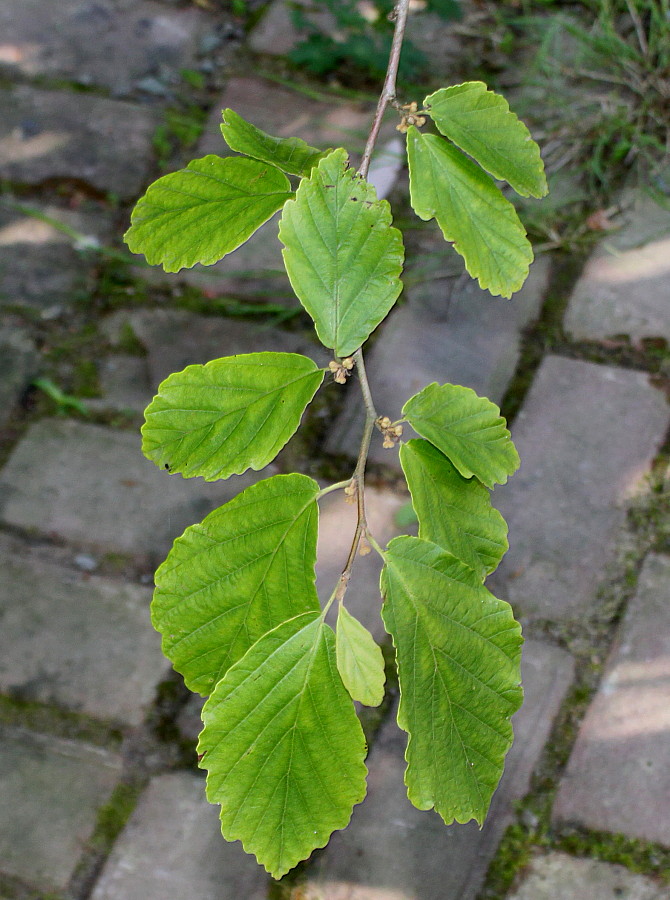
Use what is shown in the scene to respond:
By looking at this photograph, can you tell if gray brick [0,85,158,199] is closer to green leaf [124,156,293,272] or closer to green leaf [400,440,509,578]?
green leaf [124,156,293,272]

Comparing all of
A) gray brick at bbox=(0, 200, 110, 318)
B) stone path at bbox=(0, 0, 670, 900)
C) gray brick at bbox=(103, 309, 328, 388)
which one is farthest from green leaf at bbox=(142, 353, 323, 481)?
gray brick at bbox=(0, 200, 110, 318)

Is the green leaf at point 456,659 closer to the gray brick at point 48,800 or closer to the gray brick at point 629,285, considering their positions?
the gray brick at point 48,800

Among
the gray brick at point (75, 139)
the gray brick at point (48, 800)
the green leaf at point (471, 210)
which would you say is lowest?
the gray brick at point (48, 800)

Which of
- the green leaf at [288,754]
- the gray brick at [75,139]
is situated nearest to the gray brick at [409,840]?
the green leaf at [288,754]

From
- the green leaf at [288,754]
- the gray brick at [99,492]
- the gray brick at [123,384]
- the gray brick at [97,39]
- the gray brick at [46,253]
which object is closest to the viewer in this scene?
the green leaf at [288,754]

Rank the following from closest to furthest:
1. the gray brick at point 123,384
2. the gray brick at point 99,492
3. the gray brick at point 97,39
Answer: the gray brick at point 99,492 → the gray brick at point 123,384 → the gray brick at point 97,39

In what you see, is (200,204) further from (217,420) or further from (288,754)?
(288,754)

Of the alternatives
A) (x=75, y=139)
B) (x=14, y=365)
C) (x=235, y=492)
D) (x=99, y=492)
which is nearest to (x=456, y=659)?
(x=235, y=492)
